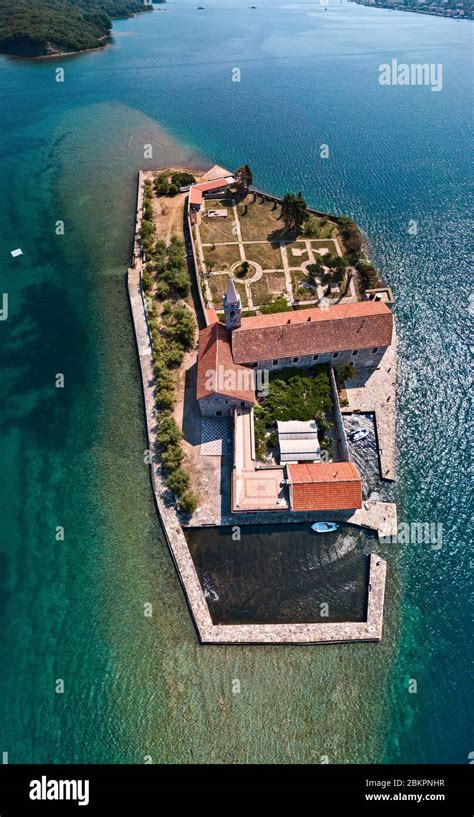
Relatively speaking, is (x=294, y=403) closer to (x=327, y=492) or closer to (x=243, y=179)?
(x=327, y=492)

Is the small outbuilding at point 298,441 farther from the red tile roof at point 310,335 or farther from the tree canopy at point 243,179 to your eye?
the tree canopy at point 243,179

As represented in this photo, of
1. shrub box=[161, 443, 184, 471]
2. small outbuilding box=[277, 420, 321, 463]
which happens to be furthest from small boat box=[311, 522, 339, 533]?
shrub box=[161, 443, 184, 471]

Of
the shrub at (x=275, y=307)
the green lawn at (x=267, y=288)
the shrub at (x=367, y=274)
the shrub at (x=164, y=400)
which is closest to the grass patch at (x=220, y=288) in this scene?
the green lawn at (x=267, y=288)

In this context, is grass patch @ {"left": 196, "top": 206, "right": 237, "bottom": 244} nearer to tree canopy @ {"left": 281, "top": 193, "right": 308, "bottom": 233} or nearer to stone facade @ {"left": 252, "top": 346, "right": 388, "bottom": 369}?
tree canopy @ {"left": 281, "top": 193, "right": 308, "bottom": 233}

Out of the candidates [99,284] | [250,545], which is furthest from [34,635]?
[99,284]

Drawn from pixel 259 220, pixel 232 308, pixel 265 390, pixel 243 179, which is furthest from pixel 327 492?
pixel 243 179

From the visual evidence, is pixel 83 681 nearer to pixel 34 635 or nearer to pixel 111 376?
pixel 34 635
